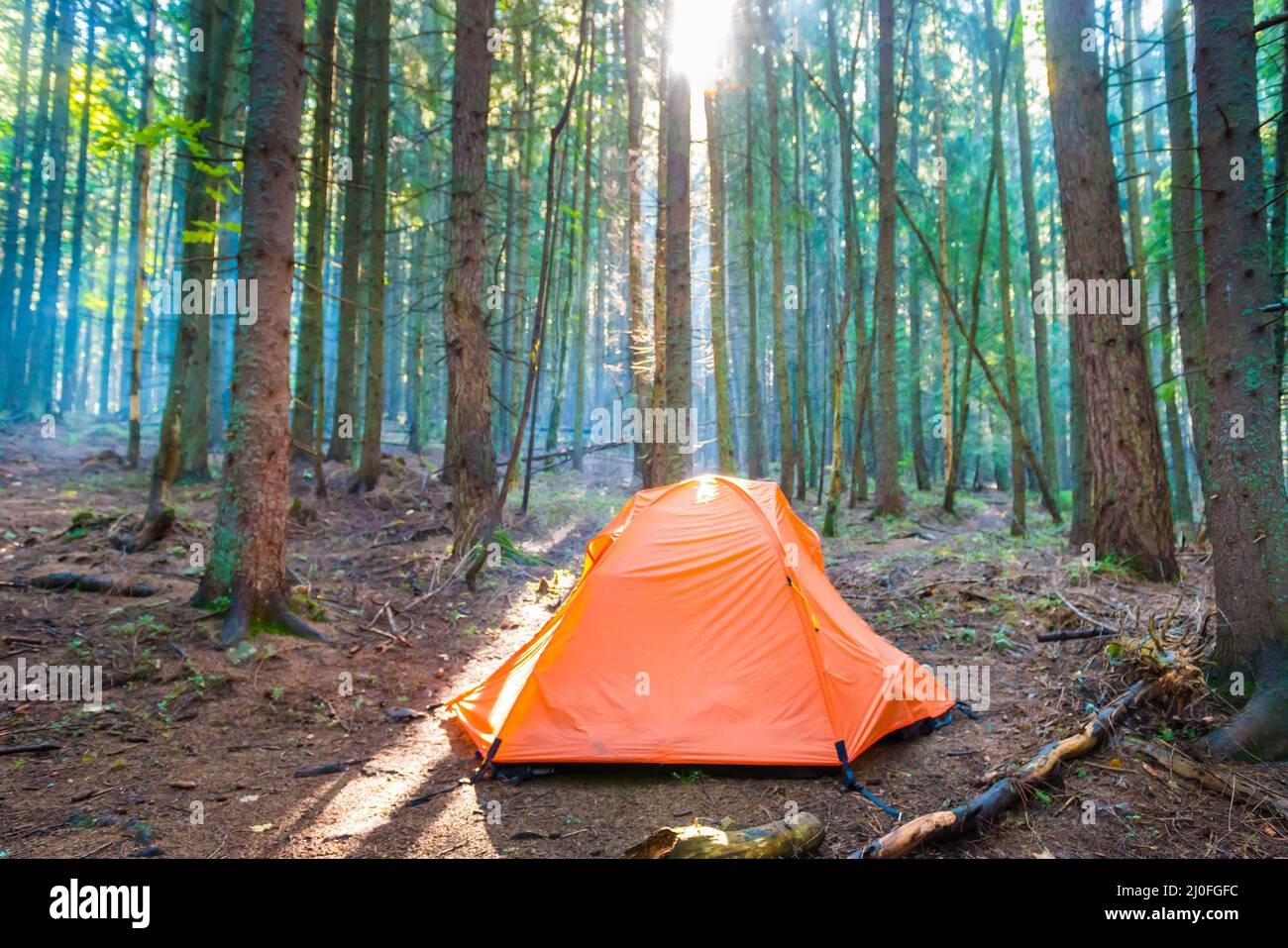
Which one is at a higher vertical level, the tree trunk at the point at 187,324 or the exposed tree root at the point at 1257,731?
the tree trunk at the point at 187,324

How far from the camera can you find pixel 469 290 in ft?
28.9

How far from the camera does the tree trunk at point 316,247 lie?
10328 mm

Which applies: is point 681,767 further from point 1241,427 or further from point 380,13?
point 380,13

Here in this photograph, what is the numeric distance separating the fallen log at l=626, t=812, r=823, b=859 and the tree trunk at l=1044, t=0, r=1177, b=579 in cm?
546

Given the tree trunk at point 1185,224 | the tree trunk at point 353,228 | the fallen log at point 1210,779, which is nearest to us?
the fallen log at point 1210,779

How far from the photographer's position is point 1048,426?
15.3 metres

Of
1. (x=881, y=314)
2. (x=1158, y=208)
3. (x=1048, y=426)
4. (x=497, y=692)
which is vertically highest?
(x=1158, y=208)

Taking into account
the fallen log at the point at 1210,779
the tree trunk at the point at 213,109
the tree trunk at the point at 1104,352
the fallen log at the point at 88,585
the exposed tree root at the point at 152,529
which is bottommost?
the fallen log at the point at 1210,779

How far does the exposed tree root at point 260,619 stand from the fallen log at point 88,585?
42.4 inches

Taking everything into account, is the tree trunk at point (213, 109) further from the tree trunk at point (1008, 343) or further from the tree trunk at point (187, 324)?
the tree trunk at point (1008, 343)

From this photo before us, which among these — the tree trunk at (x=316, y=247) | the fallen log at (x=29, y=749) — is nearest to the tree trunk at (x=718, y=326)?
the tree trunk at (x=316, y=247)

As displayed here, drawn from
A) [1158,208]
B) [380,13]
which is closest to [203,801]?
[380,13]

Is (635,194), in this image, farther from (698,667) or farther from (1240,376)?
(1240,376)
